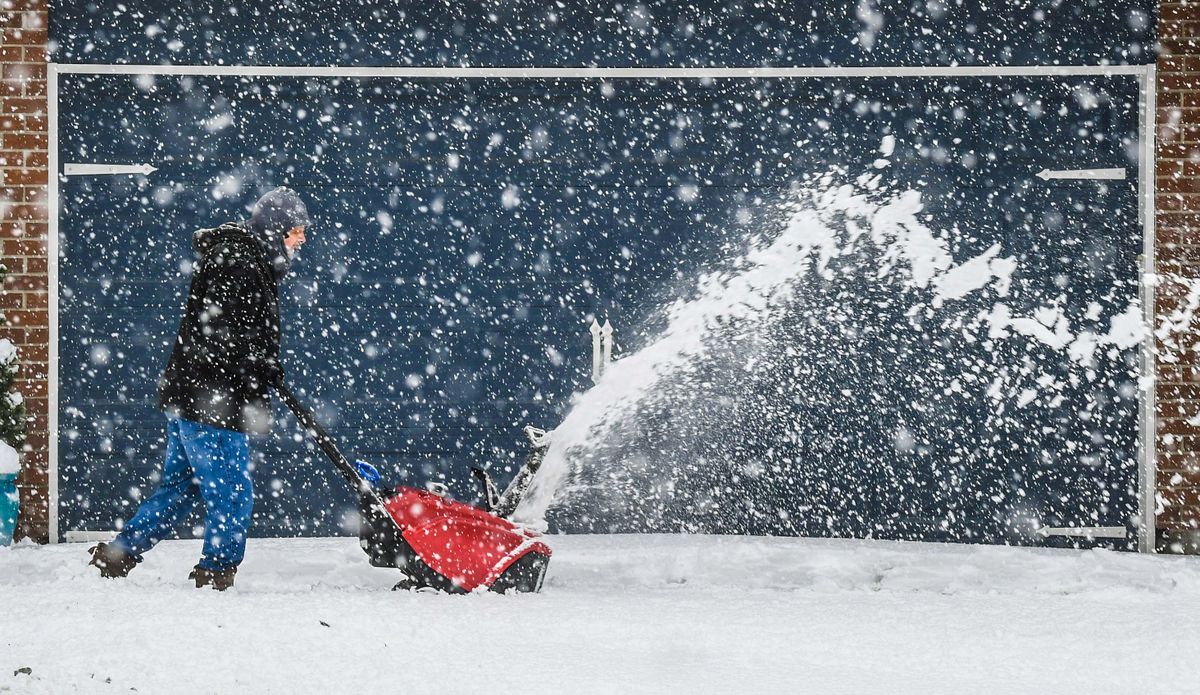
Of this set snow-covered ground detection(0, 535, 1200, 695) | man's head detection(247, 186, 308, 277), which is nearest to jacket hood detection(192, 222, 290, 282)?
man's head detection(247, 186, 308, 277)

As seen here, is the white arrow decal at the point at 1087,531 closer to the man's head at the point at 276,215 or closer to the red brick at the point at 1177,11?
the red brick at the point at 1177,11

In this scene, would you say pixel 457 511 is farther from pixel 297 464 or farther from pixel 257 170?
pixel 257 170

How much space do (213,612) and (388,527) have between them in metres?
0.76

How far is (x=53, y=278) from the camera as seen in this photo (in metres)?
6.60

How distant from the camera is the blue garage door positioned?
668cm

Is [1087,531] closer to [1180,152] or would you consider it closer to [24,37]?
[1180,152]

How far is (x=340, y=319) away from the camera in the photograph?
6781 millimetres

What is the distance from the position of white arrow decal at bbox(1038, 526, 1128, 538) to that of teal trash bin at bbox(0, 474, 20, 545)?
577cm

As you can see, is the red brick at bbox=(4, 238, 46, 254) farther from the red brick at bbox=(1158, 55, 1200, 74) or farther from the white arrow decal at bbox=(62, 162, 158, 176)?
the red brick at bbox=(1158, 55, 1200, 74)

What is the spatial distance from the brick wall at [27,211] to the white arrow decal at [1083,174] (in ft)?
18.9

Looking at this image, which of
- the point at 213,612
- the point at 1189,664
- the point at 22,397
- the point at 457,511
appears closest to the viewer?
the point at 1189,664

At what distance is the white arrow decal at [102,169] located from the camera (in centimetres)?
663

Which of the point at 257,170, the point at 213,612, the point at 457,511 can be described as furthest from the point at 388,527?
the point at 257,170

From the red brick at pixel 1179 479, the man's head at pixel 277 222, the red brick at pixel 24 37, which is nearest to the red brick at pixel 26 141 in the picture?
the red brick at pixel 24 37
